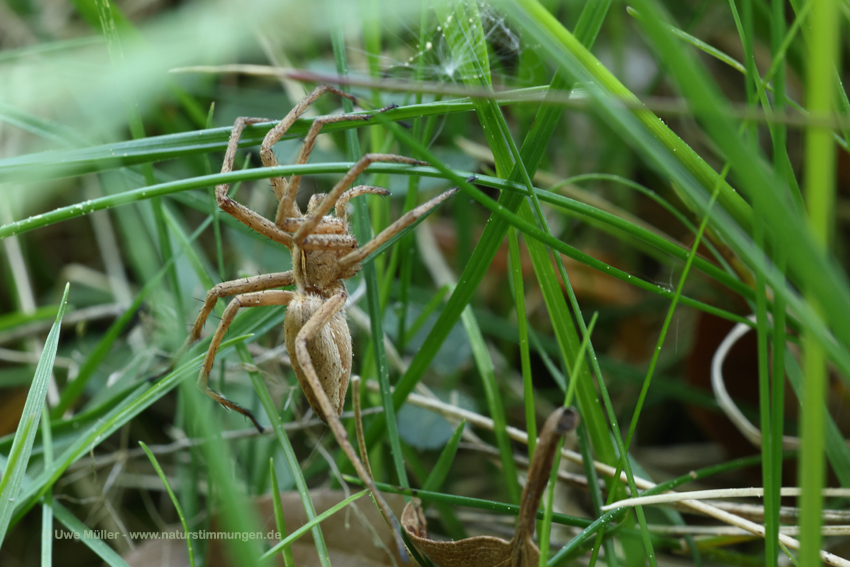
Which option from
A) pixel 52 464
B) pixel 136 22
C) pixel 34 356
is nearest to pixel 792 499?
pixel 52 464

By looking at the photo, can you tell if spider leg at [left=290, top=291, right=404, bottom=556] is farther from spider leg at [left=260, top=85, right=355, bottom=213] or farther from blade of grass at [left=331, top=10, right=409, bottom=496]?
spider leg at [left=260, top=85, right=355, bottom=213]

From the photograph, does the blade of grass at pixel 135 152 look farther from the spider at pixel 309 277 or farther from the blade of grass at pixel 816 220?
the blade of grass at pixel 816 220

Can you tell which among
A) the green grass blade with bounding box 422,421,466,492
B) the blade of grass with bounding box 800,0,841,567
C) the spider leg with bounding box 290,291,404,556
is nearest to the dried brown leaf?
the green grass blade with bounding box 422,421,466,492

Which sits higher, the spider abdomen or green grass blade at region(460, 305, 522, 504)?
the spider abdomen

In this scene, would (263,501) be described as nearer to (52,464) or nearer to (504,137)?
(52,464)

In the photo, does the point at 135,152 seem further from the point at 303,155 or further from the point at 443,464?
the point at 443,464

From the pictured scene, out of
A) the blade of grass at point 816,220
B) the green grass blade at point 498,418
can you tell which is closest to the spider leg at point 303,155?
the green grass blade at point 498,418
